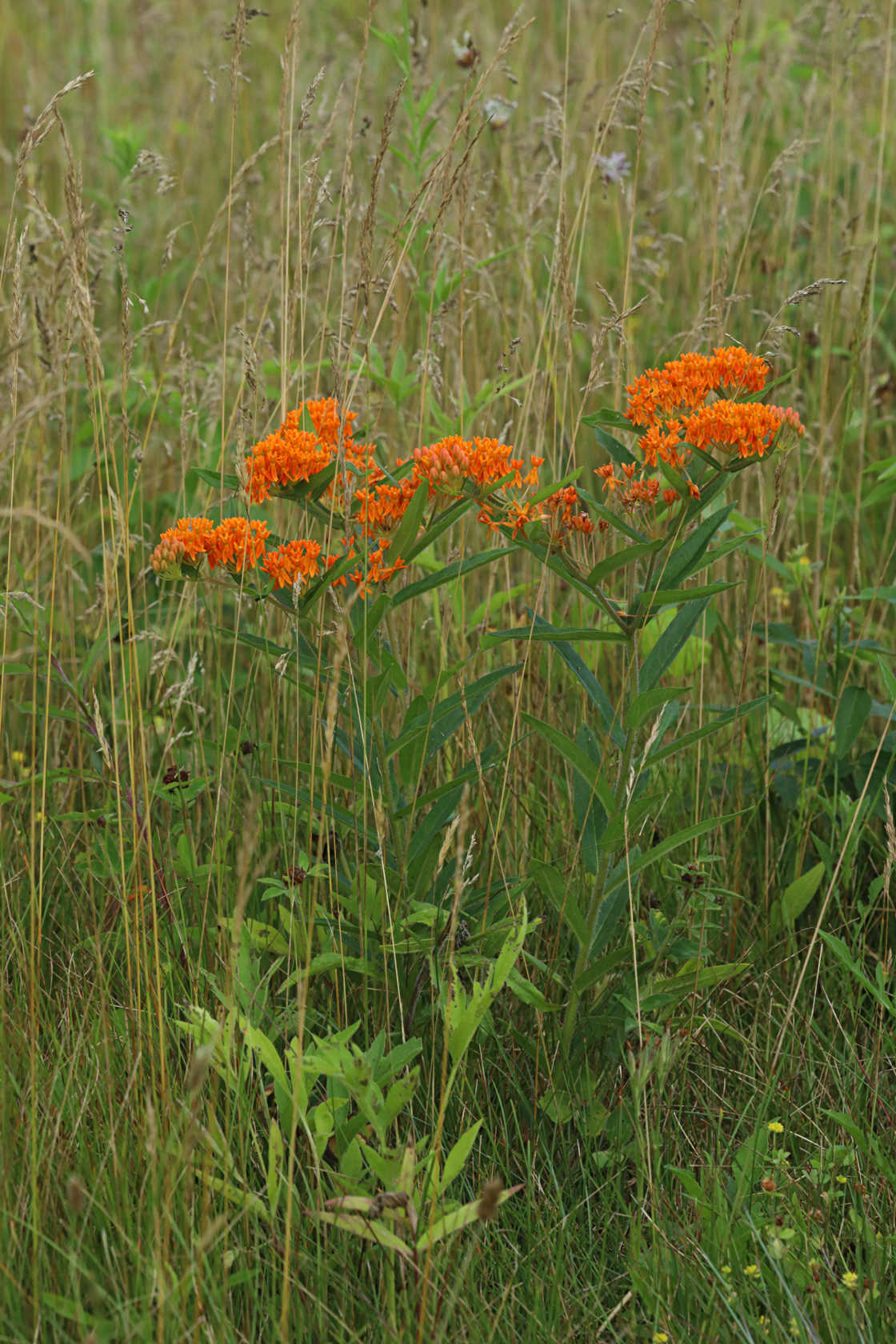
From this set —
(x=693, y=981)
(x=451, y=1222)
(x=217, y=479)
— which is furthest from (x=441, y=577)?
(x=451, y=1222)

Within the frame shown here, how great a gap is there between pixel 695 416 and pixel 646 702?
329 mm

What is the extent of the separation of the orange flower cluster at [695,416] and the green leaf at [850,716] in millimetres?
584

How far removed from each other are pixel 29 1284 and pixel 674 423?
1148mm

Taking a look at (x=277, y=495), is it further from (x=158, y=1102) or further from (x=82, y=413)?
(x=82, y=413)

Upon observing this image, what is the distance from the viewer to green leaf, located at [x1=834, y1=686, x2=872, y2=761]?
2.01m

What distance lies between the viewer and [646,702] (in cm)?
146

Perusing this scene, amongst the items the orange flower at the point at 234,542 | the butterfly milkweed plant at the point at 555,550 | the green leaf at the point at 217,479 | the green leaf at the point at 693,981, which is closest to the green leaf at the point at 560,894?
the butterfly milkweed plant at the point at 555,550

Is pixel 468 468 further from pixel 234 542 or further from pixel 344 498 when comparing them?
pixel 234 542

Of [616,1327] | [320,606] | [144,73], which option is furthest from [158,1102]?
[144,73]

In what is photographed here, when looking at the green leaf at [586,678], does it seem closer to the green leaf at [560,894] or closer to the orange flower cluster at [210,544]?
the green leaf at [560,894]

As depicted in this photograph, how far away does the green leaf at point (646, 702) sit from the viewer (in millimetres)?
1441

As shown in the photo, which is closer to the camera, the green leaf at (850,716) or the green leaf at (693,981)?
the green leaf at (693,981)

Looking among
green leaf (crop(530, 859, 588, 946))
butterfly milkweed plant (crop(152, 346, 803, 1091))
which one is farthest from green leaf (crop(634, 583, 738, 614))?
green leaf (crop(530, 859, 588, 946))

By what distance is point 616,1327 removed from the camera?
1346 millimetres
